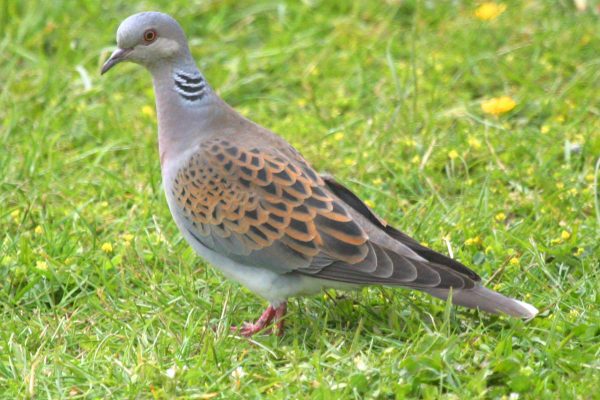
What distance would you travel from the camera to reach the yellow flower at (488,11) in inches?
296

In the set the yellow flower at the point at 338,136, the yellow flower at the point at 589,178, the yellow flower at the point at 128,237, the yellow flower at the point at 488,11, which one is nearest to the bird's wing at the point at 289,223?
the yellow flower at the point at 128,237

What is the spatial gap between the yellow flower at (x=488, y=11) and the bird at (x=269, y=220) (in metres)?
3.12

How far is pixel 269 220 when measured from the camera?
447 cm

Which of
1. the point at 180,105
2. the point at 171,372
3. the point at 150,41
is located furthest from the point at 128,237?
the point at 171,372

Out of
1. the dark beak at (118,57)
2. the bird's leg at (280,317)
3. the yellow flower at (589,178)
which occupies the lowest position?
the yellow flower at (589,178)

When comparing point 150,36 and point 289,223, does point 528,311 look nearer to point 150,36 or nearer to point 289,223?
point 289,223

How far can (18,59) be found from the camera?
7340mm

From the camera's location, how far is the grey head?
16.1 feet

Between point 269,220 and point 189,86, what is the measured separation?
81cm

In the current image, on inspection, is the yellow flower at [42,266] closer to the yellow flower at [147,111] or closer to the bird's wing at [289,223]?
the bird's wing at [289,223]

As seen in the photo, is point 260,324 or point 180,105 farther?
point 180,105

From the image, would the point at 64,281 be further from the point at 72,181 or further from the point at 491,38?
the point at 491,38

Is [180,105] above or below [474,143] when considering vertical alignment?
above

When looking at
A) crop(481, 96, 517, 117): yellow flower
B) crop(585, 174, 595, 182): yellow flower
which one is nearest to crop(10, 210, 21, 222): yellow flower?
crop(481, 96, 517, 117): yellow flower
